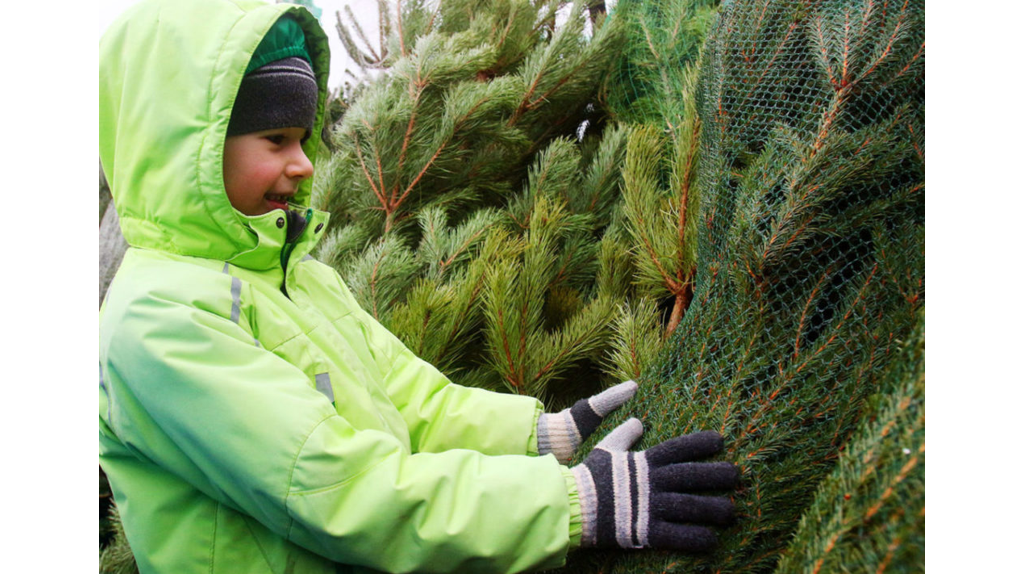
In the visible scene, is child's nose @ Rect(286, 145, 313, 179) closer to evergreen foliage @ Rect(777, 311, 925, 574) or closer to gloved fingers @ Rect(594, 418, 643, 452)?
gloved fingers @ Rect(594, 418, 643, 452)

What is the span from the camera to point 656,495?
3.13 ft

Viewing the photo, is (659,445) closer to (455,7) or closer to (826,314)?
(826,314)

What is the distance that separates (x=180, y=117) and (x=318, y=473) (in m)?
0.68

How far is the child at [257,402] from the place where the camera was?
96 centimetres

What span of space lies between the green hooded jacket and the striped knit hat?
0.08 m

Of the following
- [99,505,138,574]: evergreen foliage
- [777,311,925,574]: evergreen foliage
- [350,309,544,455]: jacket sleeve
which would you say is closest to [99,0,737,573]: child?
[350,309,544,455]: jacket sleeve

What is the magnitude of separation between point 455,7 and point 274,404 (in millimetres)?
1973

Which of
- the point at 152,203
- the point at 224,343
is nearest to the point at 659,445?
the point at 224,343

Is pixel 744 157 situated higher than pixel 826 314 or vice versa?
pixel 744 157

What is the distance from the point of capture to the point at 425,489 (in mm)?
978

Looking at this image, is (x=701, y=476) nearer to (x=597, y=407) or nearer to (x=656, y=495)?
(x=656, y=495)

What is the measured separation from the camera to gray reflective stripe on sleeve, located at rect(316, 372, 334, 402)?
45.0 inches

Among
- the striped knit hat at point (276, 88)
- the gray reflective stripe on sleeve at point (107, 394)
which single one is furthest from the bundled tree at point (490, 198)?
the gray reflective stripe on sleeve at point (107, 394)

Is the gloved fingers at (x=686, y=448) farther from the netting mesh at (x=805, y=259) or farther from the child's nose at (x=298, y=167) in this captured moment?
the child's nose at (x=298, y=167)
